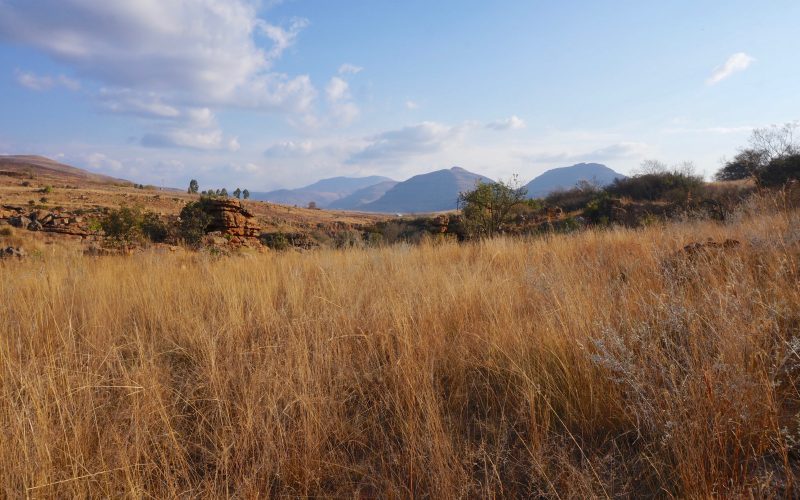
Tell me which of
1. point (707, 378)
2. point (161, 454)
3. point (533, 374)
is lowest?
point (161, 454)

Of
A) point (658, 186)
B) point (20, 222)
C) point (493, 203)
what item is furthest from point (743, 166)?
point (20, 222)

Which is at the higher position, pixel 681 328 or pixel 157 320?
pixel 681 328

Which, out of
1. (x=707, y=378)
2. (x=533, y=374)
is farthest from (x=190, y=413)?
(x=707, y=378)

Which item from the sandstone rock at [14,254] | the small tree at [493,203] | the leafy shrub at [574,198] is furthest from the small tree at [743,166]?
the sandstone rock at [14,254]

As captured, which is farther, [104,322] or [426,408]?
[104,322]

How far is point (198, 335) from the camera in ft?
9.85

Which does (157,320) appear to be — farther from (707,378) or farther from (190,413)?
(707,378)

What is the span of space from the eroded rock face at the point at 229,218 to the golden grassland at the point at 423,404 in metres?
11.0

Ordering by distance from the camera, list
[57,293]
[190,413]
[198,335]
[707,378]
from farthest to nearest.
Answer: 1. [57,293]
2. [198,335]
3. [190,413]
4. [707,378]

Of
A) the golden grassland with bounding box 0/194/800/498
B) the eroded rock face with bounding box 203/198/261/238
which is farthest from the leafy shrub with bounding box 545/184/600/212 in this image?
the golden grassland with bounding box 0/194/800/498

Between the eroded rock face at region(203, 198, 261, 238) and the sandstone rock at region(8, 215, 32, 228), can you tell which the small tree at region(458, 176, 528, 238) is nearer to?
the eroded rock face at region(203, 198, 261, 238)

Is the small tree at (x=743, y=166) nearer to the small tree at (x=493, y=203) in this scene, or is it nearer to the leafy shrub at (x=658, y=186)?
the leafy shrub at (x=658, y=186)

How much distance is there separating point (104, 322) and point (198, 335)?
106 cm

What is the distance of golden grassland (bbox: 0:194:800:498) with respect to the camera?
1551 mm
